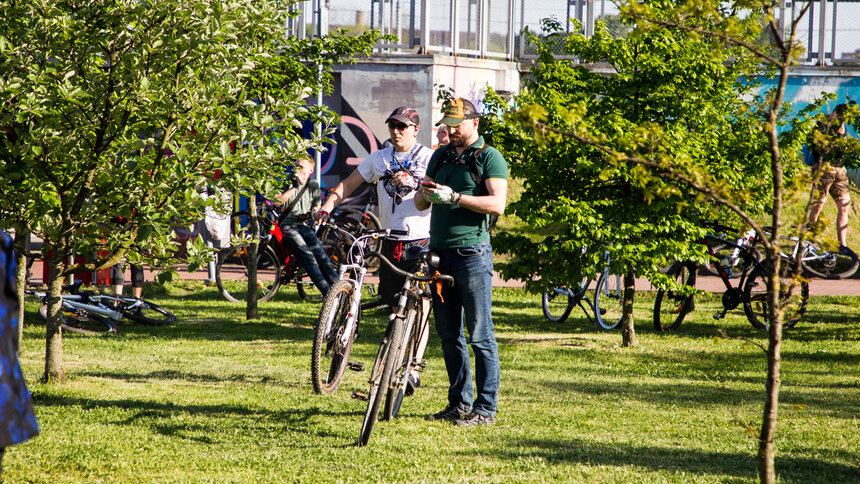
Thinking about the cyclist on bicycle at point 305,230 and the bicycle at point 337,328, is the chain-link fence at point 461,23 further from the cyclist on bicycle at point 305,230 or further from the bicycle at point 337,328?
the bicycle at point 337,328

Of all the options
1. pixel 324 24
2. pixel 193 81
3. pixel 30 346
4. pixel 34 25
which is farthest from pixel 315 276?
pixel 324 24

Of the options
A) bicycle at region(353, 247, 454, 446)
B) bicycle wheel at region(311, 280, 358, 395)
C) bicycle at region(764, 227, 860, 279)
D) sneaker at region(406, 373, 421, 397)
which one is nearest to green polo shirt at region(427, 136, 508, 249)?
bicycle at region(353, 247, 454, 446)

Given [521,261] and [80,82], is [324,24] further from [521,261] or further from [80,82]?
[80,82]

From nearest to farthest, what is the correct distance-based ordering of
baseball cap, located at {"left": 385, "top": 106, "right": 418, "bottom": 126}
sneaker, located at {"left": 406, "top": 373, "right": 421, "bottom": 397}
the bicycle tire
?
sneaker, located at {"left": 406, "top": 373, "right": 421, "bottom": 397}, baseball cap, located at {"left": 385, "top": 106, "right": 418, "bottom": 126}, the bicycle tire

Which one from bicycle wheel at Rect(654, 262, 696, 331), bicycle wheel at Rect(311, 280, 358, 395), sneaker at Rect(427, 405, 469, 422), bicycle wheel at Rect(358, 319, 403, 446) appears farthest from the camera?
bicycle wheel at Rect(654, 262, 696, 331)

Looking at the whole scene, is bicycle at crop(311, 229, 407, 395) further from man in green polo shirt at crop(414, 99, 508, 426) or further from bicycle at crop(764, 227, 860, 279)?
bicycle at crop(764, 227, 860, 279)

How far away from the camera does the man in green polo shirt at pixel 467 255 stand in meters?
5.51

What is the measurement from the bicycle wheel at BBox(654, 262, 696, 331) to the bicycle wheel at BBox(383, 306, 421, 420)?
5216 mm

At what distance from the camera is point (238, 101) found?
230 inches

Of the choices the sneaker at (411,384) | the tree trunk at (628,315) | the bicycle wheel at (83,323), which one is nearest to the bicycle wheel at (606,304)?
the tree trunk at (628,315)

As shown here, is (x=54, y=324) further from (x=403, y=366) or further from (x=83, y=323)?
(x=83, y=323)

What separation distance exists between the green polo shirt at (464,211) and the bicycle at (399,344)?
173 mm

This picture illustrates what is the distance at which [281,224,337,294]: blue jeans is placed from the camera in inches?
419

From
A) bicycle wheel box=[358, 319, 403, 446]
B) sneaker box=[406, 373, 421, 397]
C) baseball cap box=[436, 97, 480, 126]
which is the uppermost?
baseball cap box=[436, 97, 480, 126]
